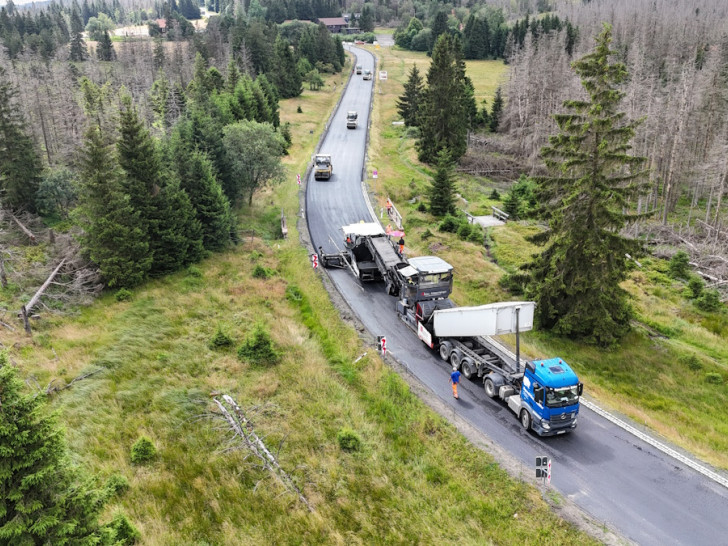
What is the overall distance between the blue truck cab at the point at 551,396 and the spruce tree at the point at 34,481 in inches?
614

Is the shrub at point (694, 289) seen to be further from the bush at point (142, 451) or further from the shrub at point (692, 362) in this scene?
the bush at point (142, 451)

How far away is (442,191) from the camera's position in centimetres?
4916

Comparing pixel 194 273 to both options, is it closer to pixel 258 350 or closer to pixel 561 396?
pixel 258 350

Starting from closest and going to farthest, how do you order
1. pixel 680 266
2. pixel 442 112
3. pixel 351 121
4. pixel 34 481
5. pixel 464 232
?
pixel 34 481 → pixel 680 266 → pixel 464 232 → pixel 442 112 → pixel 351 121

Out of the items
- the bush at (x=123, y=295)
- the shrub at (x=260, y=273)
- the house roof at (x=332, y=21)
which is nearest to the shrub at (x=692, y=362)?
the shrub at (x=260, y=273)

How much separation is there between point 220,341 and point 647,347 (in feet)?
78.6

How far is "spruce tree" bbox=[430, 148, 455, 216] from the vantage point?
1917 inches

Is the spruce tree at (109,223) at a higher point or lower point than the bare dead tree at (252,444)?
higher

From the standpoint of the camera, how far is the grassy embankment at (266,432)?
16.1 m

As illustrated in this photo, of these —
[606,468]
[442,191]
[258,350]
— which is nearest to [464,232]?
[442,191]

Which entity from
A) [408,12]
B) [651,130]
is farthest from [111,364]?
[408,12]

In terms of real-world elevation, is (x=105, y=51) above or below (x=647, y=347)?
above

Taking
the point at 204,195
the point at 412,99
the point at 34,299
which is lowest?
the point at 34,299

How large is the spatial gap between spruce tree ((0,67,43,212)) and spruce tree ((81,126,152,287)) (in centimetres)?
1730
